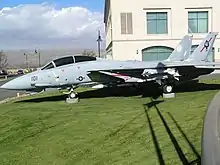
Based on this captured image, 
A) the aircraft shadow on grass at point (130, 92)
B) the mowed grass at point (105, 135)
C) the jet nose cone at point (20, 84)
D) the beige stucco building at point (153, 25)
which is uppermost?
the beige stucco building at point (153, 25)

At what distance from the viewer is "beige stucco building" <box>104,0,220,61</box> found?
40750 millimetres

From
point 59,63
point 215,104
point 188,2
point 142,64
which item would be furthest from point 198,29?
point 215,104

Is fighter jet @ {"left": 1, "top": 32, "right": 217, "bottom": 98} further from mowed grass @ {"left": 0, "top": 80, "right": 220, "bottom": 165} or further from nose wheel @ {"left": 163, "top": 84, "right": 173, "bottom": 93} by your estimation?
mowed grass @ {"left": 0, "top": 80, "right": 220, "bottom": 165}

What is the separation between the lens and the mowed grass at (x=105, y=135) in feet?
22.5

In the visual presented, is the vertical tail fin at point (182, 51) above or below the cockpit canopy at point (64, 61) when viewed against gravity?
above

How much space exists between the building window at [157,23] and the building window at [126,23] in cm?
223

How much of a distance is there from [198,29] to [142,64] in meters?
26.5

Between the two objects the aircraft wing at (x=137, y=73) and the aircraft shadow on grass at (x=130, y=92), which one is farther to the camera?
the aircraft shadow on grass at (x=130, y=92)

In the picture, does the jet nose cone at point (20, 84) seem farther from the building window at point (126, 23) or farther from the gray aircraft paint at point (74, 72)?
the building window at point (126, 23)

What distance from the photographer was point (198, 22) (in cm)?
4184

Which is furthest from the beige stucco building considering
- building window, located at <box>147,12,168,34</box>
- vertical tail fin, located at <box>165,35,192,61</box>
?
vertical tail fin, located at <box>165,35,192,61</box>

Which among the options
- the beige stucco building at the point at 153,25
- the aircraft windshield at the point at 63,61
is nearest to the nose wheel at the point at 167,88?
the aircraft windshield at the point at 63,61

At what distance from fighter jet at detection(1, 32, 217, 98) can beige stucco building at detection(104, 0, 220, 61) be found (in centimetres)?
2293

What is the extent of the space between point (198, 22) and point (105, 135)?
36.0 m
